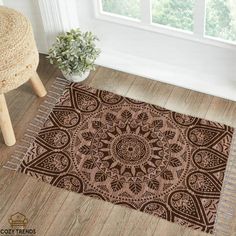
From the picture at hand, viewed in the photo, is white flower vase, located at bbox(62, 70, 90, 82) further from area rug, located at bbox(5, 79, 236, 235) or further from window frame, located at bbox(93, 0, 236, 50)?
window frame, located at bbox(93, 0, 236, 50)

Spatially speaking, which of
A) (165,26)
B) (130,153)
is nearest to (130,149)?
(130,153)

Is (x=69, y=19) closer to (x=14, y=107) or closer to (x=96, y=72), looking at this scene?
(x=96, y=72)

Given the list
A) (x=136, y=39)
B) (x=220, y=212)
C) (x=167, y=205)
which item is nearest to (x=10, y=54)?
(x=136, y=39)

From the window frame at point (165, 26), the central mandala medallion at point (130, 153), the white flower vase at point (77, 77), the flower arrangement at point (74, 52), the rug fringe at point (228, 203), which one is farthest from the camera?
the white flower vase at point (77, 77)

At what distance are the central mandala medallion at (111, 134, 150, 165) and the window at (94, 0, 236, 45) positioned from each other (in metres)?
0.52

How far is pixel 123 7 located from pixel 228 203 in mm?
1022

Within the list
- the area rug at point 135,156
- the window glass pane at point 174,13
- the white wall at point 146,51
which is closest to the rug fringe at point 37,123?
the area rug at point 135,156

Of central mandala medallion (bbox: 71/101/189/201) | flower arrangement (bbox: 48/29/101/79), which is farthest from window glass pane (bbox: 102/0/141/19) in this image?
central mandala medallion (bbox: 71/101/189/201)

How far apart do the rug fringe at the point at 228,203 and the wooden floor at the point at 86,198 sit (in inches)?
Answer: 4.3

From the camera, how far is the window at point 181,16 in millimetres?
2561

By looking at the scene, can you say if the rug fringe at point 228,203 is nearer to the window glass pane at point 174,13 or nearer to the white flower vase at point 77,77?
the window glass pane at point 174,13

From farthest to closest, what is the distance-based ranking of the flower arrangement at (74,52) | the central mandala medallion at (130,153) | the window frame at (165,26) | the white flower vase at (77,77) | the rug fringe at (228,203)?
the white flower vase at (77,77)
the flower arrangement at (74,52)
the window frame at (165,26)
the central mandala medallion at (130,153)
the rug fringe at (228,203)

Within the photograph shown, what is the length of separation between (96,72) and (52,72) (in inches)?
8.6

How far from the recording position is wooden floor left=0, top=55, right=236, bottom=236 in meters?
2.37
